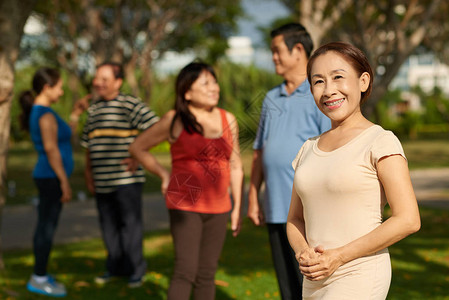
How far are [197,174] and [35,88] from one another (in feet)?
8.51

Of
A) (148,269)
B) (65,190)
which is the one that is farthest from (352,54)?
(148,269)

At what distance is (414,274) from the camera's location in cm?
660

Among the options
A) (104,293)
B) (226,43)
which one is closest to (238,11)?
(226,43)

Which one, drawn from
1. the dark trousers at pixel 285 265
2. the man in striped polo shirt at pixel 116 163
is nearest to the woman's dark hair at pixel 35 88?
the man in striped polo shirt at pixel 116 163

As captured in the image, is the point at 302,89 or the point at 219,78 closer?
the point at 302,89

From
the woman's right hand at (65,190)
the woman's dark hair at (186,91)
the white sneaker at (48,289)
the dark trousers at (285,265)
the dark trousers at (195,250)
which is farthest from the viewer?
the white sneaker at (48,289)

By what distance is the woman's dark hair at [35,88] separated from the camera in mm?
5762

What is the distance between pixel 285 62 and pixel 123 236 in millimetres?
2916

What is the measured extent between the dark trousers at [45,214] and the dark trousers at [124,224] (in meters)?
0.48

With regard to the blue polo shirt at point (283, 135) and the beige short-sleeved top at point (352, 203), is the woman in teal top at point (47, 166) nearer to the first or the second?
the blue polo shirt at point (283, 135)

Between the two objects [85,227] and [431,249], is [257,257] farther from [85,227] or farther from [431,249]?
[85,227]

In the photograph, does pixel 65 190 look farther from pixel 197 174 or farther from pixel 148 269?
pixel 197 174

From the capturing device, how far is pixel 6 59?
251 inches

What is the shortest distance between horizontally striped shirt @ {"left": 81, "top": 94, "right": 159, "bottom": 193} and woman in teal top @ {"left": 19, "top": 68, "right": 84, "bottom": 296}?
0.28 metres
